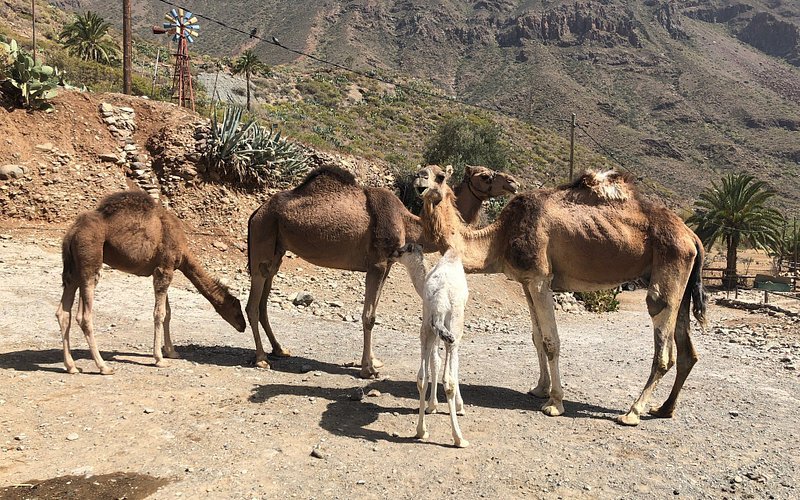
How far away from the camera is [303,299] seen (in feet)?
46.1

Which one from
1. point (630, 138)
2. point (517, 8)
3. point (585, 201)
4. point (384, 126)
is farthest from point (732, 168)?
point (517, 8)

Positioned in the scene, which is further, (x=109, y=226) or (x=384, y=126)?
(x=384, y=126)

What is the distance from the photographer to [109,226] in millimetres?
7543

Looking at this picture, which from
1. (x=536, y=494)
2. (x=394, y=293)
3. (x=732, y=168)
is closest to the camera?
(x=536, y=494)

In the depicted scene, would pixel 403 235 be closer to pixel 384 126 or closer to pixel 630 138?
pixel 384 126

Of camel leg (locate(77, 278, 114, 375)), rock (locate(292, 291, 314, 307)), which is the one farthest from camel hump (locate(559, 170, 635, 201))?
rock (locate(292, 291, 314, 307))

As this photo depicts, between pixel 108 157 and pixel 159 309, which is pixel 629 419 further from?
pixel 108 157

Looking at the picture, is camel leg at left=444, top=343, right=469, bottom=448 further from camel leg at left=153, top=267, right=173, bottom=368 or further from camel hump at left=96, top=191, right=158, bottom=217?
camel hump at left=96, top=191, right=158, bottom=217

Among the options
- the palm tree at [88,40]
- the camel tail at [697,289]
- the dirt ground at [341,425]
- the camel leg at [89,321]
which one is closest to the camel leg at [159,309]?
the dirt ground at [341,425]

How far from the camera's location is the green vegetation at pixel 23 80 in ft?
55.7

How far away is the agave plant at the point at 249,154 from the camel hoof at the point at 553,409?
15.2 meters

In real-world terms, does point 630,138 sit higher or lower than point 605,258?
higher

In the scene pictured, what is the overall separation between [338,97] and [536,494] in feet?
184

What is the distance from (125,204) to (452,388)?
16.6 feet
